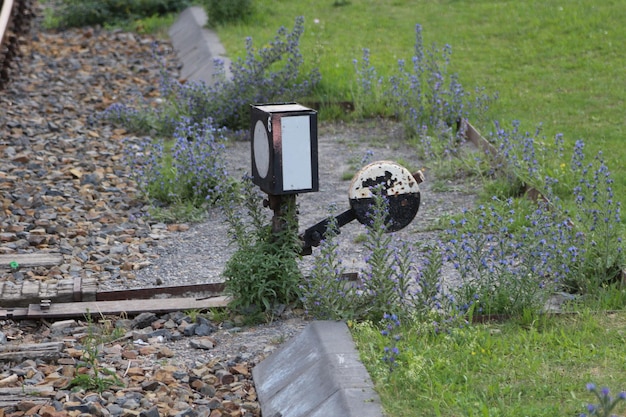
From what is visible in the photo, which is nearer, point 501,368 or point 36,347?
point 501,368

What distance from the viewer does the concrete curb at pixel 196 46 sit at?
12.2 meters

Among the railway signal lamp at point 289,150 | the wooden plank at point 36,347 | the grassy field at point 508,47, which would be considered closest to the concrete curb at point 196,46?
the grassy field at point 508,47

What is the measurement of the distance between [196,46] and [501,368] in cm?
1006

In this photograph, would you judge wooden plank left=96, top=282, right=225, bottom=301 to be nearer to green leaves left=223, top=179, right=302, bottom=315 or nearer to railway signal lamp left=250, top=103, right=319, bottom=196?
green leaves left=223, top=179, right=302, bottom=315

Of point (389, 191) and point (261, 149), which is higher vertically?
point (261, 149)

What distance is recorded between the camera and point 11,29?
47.1ft

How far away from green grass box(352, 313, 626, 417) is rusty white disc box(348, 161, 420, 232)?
74 centimetres

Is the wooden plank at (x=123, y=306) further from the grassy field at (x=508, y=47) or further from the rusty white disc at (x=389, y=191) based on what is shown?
the grassy field at (x=508, y=47)

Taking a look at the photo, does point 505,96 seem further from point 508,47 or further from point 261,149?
point 261,149

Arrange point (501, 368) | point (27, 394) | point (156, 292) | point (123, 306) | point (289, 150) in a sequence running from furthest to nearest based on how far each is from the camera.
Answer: point (156, 292) < point (123, 306) < point (289, 150) < point (27, 394) < point (501, 368)

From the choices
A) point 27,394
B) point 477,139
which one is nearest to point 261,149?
point 27,394

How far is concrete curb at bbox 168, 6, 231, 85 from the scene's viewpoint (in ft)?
40.1

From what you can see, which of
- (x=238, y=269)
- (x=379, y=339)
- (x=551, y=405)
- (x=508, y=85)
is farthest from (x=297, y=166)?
(x=508, y=85)

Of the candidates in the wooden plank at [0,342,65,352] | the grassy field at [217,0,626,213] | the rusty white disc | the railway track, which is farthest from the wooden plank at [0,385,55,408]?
the railway track
